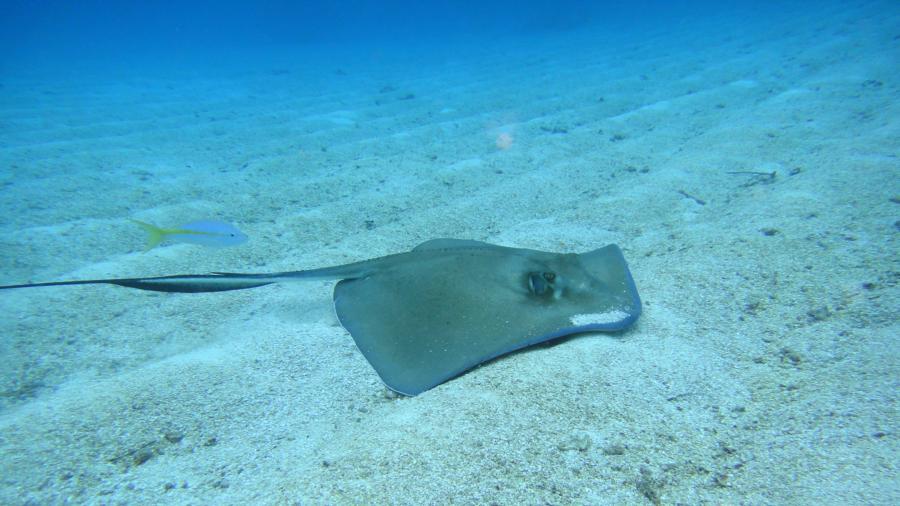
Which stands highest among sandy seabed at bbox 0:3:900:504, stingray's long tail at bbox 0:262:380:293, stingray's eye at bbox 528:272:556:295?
stingray's long tail at bbox 0:262:380:293

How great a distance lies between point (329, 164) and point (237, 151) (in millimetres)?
2227

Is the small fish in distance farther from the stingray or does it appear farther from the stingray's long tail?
the stingray

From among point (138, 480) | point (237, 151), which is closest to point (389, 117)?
point (237, 151)

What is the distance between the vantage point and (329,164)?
21.7 feet

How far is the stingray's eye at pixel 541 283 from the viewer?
7.91ft

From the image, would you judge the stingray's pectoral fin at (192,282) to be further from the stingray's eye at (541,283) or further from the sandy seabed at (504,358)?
the stingray's eye at (541,283)

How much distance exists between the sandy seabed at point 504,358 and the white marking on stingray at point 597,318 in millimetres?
129

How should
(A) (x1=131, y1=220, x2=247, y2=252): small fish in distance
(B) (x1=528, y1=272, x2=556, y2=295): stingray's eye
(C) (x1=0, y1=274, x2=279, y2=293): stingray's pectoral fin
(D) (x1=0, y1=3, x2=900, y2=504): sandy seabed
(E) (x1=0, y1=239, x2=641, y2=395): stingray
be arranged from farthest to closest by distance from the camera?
(A) (x1=131, y1=220, x2=247, y2=252): small fish in distance, (B) (x1=528, y1=272, x2=556, y2=295): stingray's eye, (C) (x1=0, y1=274, x2=279, y2=293): stingray's pectoral fin, (E) (x1=0, y1=239, x2=641, y2=395): stingray, (D) (x1=0, y1=3, x2=900, y2=504): sandy seabed

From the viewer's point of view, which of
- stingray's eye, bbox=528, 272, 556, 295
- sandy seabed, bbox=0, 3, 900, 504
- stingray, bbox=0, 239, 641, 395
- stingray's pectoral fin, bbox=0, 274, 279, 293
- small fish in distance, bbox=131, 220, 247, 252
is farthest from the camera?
small fish in distance, bbox=131, 220, 247, 252

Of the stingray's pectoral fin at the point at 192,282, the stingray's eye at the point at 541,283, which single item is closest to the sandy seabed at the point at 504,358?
the stingray's eye at the point at 541,283

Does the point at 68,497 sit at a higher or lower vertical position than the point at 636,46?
lower

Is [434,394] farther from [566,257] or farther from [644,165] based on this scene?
[644,165]

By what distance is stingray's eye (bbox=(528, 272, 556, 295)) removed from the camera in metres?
2.41

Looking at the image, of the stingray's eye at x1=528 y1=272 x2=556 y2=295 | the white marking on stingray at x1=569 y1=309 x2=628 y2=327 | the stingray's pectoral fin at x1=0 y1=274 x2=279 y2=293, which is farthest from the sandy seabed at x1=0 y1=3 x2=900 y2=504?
the stingray's pectoral fin at x1=0 y1=274 x2=279 y2=293
